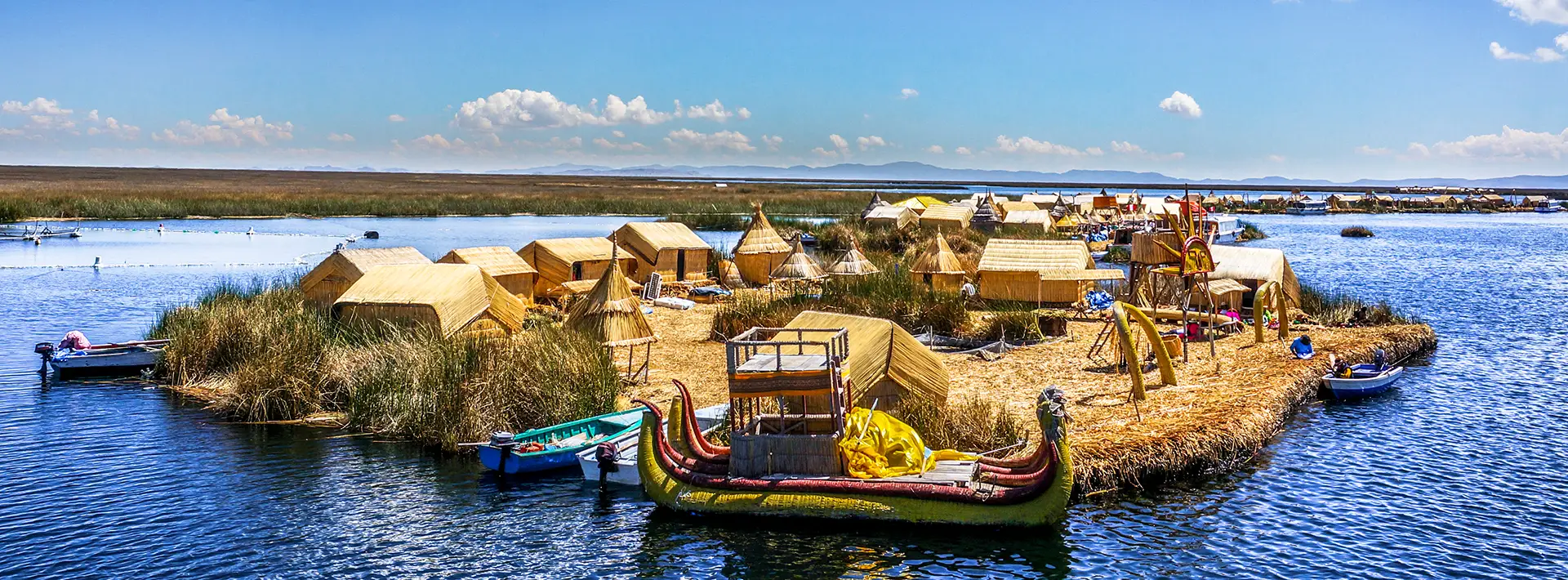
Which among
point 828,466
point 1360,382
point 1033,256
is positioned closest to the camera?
point 828,466

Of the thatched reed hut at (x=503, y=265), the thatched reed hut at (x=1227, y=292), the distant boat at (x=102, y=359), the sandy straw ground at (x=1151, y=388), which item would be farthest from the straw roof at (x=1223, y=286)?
the distant boat at (x=102, y=359)

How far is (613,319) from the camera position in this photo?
25797 millimetres

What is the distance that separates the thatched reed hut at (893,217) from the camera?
238ft

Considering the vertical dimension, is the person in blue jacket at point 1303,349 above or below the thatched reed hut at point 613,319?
below

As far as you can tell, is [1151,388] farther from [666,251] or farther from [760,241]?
[666,251]

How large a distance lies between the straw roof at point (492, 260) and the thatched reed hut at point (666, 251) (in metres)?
7.82

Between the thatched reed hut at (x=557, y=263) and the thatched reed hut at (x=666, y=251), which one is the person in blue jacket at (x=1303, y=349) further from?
the thatched reed hut at (x=666, y=251)

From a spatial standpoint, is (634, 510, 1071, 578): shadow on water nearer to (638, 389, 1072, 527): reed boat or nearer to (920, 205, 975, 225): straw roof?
(638, 389, 1072, 527): reed boat

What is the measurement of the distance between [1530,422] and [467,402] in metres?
22.8

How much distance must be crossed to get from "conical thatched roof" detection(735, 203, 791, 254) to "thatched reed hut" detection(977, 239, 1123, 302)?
38.5ft

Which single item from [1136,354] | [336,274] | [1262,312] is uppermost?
[336,274]

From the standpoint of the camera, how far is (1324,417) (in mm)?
25062

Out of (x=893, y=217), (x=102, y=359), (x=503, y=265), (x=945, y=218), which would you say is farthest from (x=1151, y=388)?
(x=893, y=217)

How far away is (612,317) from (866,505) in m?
10.9
